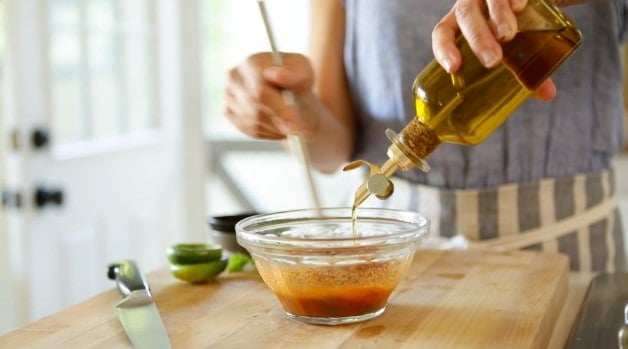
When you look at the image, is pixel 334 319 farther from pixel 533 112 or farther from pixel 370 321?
pixel 533 112

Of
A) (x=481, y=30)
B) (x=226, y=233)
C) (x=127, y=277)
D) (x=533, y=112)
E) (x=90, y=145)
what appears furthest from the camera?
(x=90, y=145)

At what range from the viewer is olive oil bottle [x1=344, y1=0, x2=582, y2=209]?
0.77 metres

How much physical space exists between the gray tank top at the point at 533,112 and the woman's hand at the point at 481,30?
0.45 m

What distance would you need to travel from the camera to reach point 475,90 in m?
0.79

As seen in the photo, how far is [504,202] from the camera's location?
4.02 ft

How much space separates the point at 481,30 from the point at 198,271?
0.42 metres

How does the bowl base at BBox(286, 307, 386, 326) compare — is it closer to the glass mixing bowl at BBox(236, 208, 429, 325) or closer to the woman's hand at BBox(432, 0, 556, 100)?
the glass mixing bowl at BBox(236, 208, 429, 325)

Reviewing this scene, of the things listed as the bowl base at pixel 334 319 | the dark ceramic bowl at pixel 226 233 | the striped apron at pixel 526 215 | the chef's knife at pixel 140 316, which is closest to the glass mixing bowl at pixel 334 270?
the bowl base at pixel 334 319

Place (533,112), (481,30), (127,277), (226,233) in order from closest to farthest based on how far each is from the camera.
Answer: (481,30) < (127,277) < (226,233) < (533,112)

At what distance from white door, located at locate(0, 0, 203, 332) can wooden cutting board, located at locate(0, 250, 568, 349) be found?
3.91 feet

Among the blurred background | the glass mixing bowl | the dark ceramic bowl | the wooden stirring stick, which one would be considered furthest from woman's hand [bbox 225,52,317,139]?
the blurred background

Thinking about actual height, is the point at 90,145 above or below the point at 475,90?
below

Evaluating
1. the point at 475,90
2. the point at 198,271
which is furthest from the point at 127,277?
the point at 475,90

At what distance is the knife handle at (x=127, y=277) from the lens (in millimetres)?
901
